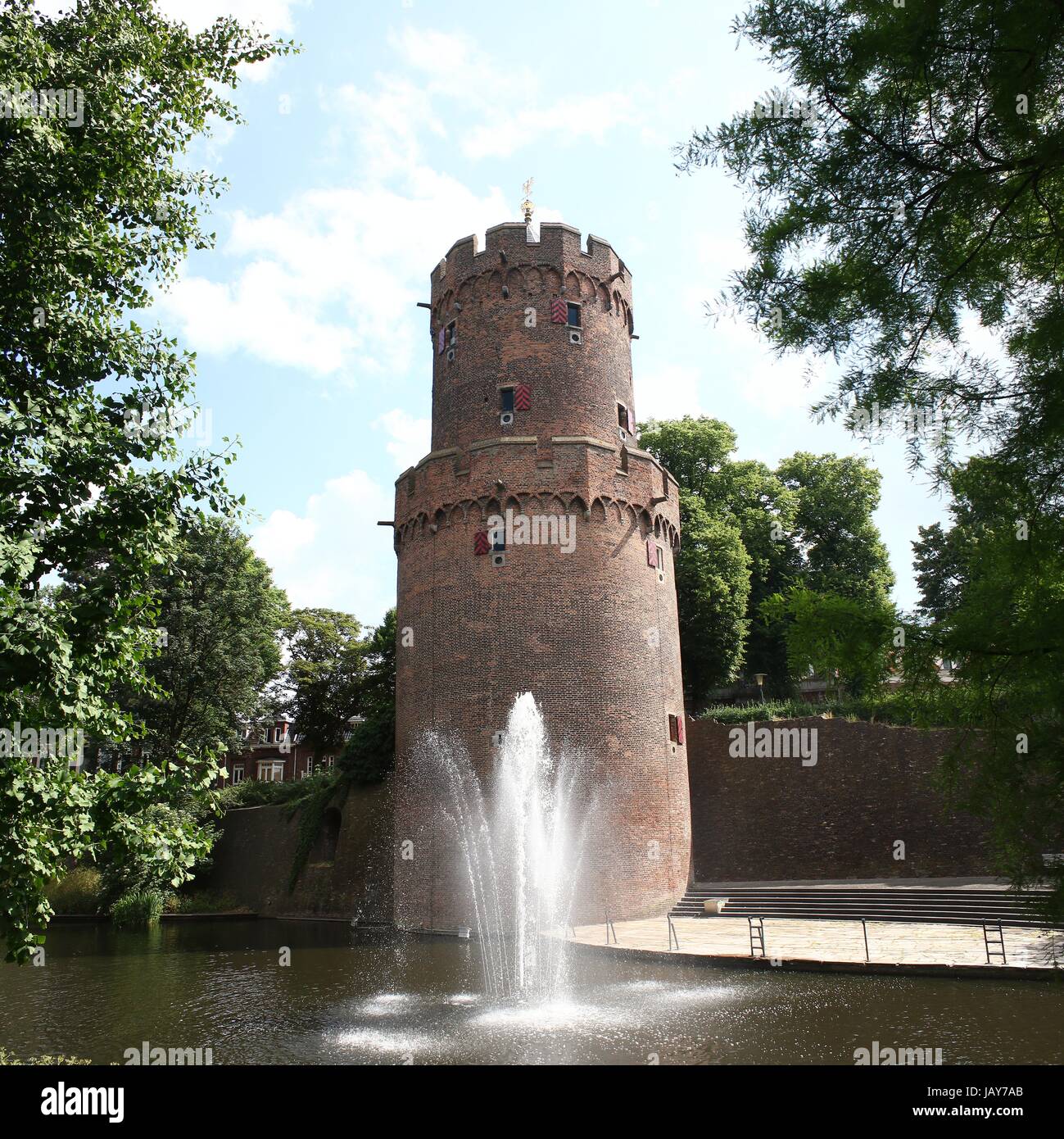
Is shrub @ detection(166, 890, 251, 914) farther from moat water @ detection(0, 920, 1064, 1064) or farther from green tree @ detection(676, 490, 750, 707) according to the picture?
green tree @ detection(676, 490, 750, 707)

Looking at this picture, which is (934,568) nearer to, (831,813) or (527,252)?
(831,813)

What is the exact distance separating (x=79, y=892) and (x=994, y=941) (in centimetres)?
2573

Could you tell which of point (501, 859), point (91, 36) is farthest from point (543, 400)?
point (91, 36)

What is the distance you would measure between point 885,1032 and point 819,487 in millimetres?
31340

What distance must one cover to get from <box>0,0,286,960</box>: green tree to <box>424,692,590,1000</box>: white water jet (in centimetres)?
1159

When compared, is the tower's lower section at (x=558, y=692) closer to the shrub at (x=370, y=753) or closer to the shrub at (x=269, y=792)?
the shrub at (x=370, y=753)

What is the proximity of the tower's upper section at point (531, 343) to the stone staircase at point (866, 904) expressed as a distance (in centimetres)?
1142

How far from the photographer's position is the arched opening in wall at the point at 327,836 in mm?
27438

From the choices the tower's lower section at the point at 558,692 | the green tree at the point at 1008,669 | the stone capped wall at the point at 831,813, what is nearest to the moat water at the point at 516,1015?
the tower's lower section at the point at 558,692

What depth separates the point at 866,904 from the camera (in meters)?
18.5

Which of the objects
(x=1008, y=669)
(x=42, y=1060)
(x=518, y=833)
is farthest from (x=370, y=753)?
(x=1008, y=669)

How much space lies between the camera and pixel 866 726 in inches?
926
